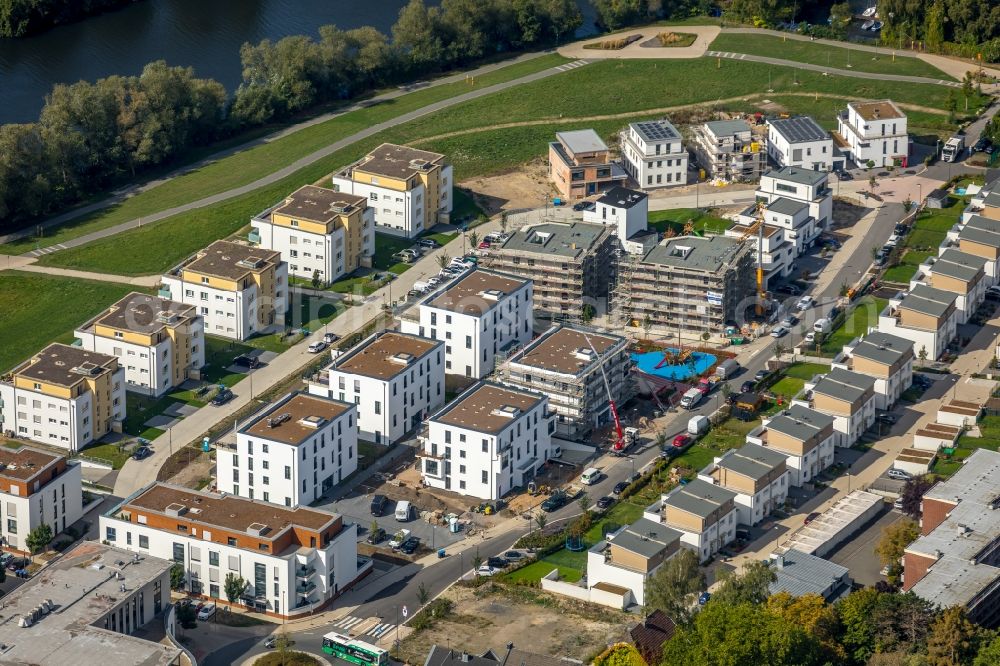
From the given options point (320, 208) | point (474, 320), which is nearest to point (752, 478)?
point (474, 320)

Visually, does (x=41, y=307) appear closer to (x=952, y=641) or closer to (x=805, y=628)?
(x=805, y=628)

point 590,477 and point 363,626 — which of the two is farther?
point 590,477

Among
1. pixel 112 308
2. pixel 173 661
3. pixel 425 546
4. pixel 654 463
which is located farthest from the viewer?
pixel 112 308

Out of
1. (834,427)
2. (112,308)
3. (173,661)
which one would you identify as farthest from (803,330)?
(173,661)

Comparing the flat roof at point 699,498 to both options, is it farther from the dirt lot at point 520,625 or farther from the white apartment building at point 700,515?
the dirt lot at point 520,625

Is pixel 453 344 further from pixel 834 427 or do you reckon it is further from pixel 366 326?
pixel 834 427

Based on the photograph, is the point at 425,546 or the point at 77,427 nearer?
the point at 425,546
